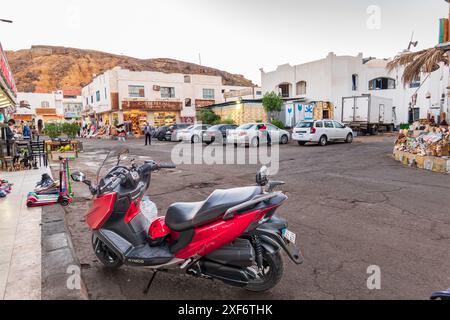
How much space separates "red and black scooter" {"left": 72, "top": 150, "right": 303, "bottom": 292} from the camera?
2926 mm

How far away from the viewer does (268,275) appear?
310cm

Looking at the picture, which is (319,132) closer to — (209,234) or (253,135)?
(253,135)

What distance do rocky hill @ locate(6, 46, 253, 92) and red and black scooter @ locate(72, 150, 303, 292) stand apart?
4144 inches

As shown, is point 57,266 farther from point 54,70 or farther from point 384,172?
point 54,70

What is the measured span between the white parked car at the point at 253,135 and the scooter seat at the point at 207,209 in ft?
54.3

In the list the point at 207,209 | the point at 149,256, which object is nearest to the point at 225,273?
the point at 207,209

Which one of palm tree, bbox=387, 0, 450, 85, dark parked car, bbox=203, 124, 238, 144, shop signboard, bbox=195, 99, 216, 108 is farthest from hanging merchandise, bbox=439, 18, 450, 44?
shop signboard, bbox=195, 99, 216, 108

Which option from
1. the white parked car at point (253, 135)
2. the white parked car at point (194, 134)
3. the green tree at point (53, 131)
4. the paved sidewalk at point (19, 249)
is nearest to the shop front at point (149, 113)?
the white parked car at point (194, 134)

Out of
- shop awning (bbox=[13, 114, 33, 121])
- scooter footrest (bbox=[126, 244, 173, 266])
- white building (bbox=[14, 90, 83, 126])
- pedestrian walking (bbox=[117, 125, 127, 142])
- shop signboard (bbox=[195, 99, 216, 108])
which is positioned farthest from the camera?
white building (bbox=[14, 90, 83, 126])

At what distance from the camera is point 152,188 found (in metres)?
8.23

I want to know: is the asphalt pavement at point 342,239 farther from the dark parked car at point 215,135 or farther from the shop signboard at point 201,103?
the shop signboard at point 201,103

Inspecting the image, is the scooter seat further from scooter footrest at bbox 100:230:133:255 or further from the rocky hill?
the rocky hill

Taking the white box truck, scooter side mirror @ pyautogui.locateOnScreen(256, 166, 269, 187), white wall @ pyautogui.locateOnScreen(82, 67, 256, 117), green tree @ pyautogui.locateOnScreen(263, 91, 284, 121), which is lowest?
scooter side mirror @ pyautogui.locateOnScreen(256, 166, 269, 187)

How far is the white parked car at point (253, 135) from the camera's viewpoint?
19656mm
